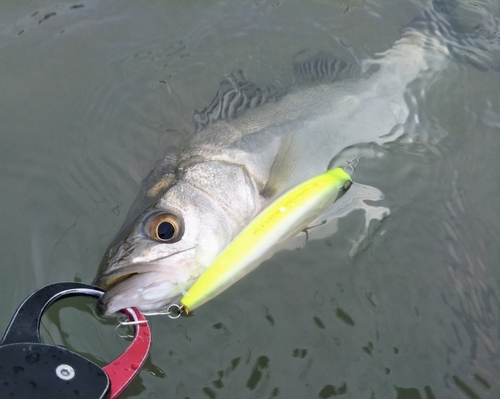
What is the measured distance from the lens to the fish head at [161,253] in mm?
2457

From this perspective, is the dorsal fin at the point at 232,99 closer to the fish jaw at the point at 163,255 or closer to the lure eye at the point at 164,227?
the fish jaw at the point at 163,255

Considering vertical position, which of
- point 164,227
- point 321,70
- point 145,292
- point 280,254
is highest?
point 321,70

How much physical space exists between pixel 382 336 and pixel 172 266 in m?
1.24

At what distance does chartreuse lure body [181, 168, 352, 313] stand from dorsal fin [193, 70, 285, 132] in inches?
39.3

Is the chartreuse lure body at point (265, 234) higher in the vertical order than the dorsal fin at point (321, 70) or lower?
lower

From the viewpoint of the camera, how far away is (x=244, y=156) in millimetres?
3285

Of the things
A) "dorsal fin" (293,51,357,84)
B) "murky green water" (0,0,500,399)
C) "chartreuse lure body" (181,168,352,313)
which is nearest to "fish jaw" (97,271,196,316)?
"chartreuse lure body" (181,168,352,313)

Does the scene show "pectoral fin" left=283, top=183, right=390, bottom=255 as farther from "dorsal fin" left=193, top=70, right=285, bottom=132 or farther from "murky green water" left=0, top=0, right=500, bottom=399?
"dorsal fin" left=193, top=70, right=285, bottom=132

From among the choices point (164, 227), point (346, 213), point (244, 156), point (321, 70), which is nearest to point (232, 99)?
point (244, 156)

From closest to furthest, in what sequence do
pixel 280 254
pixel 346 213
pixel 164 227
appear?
pixel 164 227, pixel 280 254, pixel 346 213

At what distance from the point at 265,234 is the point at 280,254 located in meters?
0.64

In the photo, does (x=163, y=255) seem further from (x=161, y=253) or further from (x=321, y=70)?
(x=321, y=70)

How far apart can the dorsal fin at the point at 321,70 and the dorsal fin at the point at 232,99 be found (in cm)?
27

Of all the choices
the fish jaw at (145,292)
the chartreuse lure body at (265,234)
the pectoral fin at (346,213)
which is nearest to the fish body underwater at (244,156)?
the fish jaw at (145,292)
